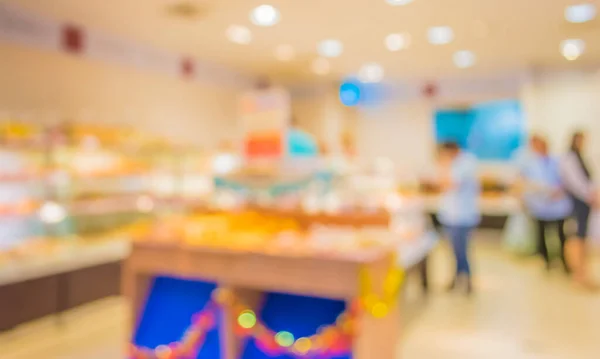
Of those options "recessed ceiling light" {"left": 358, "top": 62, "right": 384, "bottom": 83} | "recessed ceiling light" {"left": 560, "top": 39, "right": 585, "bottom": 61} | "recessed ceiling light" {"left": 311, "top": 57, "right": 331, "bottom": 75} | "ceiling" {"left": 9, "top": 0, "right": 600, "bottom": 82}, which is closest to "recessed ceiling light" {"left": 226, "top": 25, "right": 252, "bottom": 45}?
"ceiling" {"left": 9, "top": 0, "right": 600, "bottom": 82}

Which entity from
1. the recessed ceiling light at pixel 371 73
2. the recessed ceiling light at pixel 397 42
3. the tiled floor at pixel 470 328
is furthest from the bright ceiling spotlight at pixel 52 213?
the recessed ceiling light at pixel 371 73

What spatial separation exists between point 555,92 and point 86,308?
28.1ft

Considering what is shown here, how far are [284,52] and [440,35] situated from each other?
236 cm

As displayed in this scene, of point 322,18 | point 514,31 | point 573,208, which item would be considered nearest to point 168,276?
point 322,18

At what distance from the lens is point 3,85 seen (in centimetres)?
534

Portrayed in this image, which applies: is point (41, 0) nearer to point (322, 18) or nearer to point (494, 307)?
point (322, 18)

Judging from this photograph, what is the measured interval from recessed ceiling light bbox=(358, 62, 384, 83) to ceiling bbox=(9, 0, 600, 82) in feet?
0.81

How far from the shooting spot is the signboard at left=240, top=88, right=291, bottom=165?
13.0ft

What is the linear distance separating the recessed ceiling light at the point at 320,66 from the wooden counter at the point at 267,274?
554cm

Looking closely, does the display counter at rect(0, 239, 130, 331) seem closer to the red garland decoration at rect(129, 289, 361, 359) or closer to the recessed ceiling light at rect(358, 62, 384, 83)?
the red garland decoration at rect(129, 289, 361, 359)

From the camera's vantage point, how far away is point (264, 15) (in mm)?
5621

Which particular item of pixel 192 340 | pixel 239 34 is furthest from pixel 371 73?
pixel 192 340

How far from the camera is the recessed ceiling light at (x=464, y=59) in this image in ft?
25.3

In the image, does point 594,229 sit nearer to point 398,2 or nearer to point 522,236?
point 522,236
